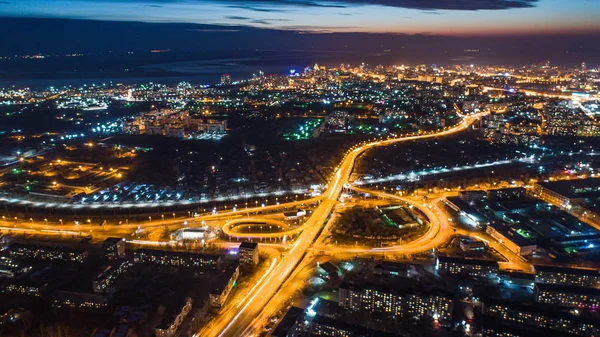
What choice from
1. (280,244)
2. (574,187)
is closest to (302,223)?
(280,244)

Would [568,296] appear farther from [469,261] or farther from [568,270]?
[469,261]

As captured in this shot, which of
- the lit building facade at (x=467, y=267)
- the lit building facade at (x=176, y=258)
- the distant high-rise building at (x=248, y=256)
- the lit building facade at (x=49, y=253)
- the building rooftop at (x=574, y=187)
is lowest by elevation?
the lit building facade at (x=49, y=253)

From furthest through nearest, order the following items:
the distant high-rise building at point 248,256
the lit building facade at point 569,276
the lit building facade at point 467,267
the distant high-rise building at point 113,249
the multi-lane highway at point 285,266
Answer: the distant high-rise building at point 113,249, the distant high-rise building at point 248,256, the lit building facade at point 467,267, the lit building facade at point 569,276, the multi-lane highway at point 285,266

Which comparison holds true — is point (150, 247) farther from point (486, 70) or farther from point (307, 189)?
point (486, 70)

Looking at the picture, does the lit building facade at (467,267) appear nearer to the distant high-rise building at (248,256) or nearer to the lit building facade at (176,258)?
the distant high-rise building at (248,256)

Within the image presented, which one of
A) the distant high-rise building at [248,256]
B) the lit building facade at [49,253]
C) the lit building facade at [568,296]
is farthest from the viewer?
the lit building facade at [49,253]

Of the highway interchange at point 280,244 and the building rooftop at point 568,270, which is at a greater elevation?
the building rooftop at point 568,270

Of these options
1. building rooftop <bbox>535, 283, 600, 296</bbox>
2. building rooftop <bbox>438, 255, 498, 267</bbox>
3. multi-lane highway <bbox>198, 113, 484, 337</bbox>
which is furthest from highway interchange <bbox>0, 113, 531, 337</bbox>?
building rooftop <bbox>535, 283, 600, 296</bbox>

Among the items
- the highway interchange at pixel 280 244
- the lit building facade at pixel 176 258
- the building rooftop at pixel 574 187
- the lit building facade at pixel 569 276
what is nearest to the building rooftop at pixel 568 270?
the lit building facade at pixel 569 276

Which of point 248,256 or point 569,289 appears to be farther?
point 248,256

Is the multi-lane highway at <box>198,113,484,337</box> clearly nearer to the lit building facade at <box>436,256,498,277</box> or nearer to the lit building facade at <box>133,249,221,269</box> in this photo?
the lit building facade at <box>133,249,221,269</box>

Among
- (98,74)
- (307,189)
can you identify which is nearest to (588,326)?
(307,189)
